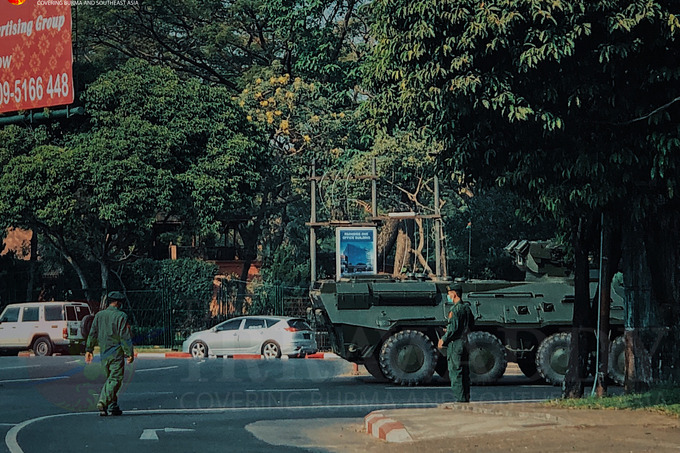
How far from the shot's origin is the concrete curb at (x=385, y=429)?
40.5 feet

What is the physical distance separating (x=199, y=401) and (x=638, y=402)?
6926mm

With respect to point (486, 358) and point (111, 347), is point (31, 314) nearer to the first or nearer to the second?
point (486, 358)

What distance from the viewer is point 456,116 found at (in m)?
15.5

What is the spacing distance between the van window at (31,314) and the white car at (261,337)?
5.83 metres

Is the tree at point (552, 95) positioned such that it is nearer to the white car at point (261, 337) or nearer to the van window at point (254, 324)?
the white car at point (261, 337)

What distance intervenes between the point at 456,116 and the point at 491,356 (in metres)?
8.19

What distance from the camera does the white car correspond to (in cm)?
3195

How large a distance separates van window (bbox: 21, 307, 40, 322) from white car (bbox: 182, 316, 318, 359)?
583 centimetres

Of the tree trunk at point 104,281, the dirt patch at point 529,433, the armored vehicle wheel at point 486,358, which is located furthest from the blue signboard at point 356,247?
the dirt patch at point 529,433

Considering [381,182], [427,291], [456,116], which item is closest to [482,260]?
[381,182]

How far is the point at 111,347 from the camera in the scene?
605 inches

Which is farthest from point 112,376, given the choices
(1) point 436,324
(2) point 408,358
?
(1) point 436,324

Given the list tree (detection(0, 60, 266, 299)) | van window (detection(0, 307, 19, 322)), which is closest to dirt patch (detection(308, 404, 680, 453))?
van window (detection(0, 307, 19, 322))

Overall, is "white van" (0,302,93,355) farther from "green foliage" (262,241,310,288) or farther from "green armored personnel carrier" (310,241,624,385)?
"green armored personnel carrier" (310,241,624,385)
